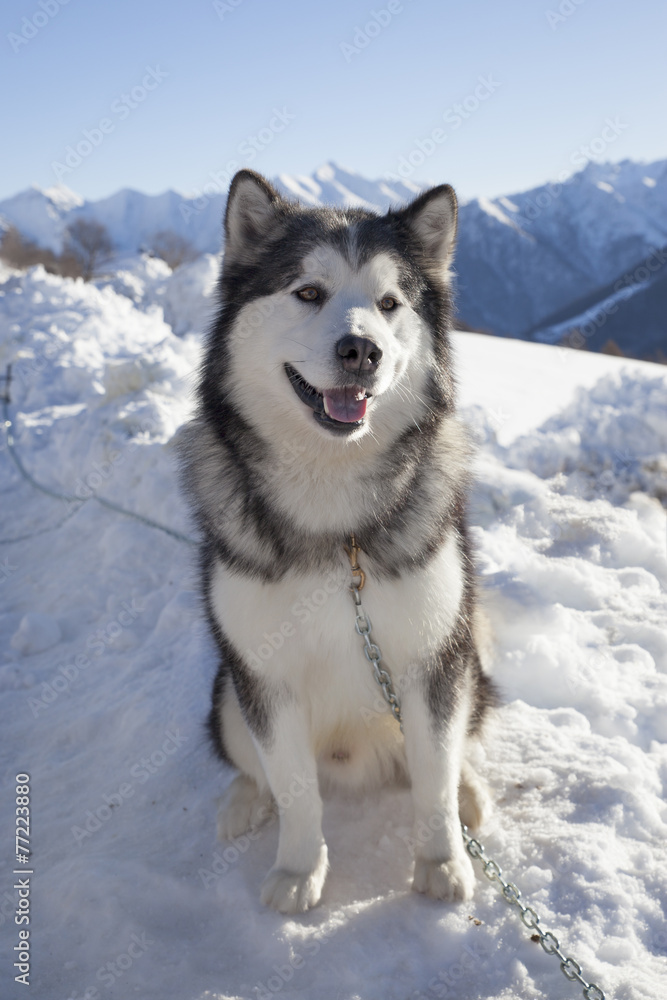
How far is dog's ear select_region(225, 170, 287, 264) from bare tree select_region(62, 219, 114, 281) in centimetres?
3744

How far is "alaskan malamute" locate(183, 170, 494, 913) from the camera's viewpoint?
1.78m

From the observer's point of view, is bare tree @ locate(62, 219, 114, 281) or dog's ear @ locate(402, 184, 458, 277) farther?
bare tree @ locate(62, 219, 114, 281)

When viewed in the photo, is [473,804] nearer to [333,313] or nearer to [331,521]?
[331,521]

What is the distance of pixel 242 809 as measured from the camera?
7.07 feet

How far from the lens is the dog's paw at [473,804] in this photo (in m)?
2.07

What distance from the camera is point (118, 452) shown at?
15.8ft

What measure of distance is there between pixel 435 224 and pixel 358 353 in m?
0.76

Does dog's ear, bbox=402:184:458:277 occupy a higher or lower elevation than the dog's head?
higher

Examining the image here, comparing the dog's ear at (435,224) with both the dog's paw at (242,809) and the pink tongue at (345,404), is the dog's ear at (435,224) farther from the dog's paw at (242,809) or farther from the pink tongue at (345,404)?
the dog's paw at (242,809)

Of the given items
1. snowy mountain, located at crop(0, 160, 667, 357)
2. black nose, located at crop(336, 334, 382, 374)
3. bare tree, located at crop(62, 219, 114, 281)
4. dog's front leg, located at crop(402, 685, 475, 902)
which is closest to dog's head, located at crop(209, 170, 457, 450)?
black nose, located at crop(336, 334, 382, 374)

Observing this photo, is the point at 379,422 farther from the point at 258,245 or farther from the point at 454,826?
the point at 454,826

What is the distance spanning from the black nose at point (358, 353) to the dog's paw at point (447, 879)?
4.65 ft

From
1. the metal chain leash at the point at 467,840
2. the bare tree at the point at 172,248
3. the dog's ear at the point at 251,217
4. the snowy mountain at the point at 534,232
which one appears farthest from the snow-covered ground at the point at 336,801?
the snowy mountain at the point at 534,232

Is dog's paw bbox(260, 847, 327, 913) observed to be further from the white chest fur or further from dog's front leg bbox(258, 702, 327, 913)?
the white chest fur
